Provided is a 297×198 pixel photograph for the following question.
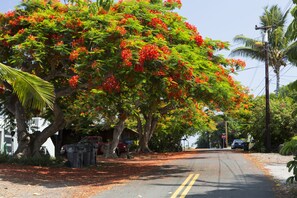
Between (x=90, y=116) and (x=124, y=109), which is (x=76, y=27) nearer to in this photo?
(x=124, y=109)

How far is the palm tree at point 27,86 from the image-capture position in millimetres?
9203

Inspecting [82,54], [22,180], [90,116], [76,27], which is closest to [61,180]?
[22,180]

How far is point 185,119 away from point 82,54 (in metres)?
22.9

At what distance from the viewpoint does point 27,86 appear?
9.48 metres

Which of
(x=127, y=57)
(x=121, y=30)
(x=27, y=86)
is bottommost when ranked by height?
(x=27, y=86)

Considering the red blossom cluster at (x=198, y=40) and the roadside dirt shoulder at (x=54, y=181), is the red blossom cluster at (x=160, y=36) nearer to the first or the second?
the red blossom cluster at (x=198, y=40)

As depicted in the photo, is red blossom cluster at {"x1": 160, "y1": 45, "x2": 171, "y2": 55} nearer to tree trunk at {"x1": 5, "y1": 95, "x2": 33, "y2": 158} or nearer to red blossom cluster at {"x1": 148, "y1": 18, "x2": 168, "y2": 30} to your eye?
red blossom cluster at {"x1": 148, "y1": 18, "x2": 168, "y2": 30}

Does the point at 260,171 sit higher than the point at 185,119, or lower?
lower

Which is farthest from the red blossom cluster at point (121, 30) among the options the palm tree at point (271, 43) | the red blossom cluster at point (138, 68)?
the palm tree at point (271, 43)

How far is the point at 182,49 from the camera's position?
15.6 m

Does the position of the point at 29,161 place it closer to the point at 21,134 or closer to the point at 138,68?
the point at 21,134

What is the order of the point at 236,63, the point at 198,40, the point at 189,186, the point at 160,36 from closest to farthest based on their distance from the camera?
the point at 189,186 < the point at 160,36 < the point at 198,40 < the point at 236,63

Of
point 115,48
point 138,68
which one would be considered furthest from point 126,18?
point 138,68

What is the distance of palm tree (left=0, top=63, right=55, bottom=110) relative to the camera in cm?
920
